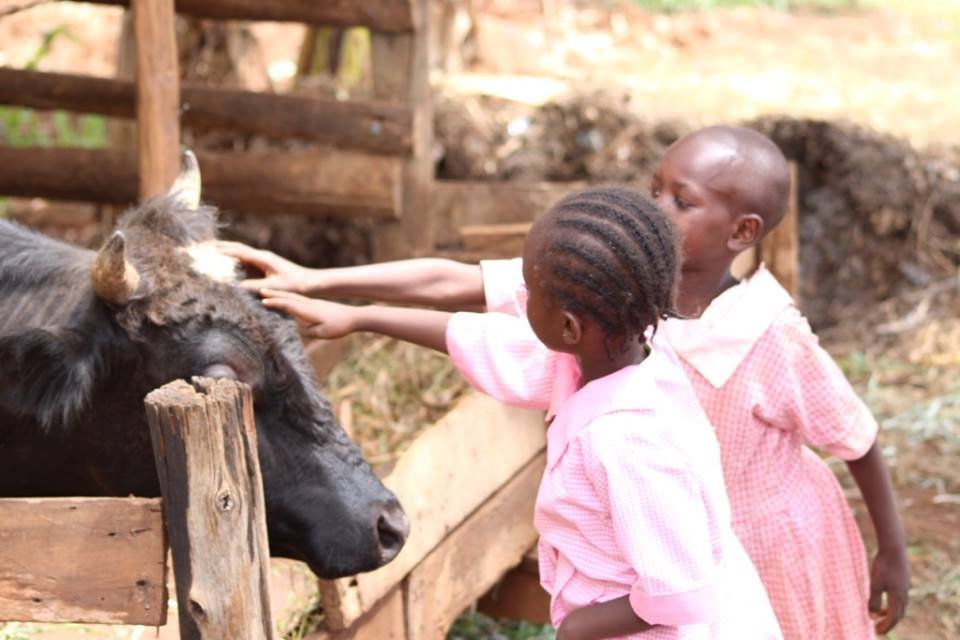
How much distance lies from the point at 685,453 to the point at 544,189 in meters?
4.17

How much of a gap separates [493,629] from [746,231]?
2431mm

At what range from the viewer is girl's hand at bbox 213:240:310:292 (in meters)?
3.47

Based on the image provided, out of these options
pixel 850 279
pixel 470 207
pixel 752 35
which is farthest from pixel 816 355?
pixel 752 35

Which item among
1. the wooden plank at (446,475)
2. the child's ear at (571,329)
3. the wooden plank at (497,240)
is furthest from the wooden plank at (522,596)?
the child's ear at (571,329)

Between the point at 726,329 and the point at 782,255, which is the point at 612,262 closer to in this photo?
the point at 726,329

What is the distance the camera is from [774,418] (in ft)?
11.6

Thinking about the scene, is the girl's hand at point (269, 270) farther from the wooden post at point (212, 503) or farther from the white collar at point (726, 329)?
the white collar at point (726, 329)

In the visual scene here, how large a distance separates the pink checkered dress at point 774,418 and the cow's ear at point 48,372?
101cm

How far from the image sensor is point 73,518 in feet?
9.09

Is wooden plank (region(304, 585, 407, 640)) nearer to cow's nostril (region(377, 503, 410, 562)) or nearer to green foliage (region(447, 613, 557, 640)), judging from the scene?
cow's nostril (region(377, 503, 410, 562))

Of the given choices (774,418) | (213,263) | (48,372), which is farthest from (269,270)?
(774,418)

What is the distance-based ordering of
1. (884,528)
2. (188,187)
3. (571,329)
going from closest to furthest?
(571,329) < (884,528) < (188,187)

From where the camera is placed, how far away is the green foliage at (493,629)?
5285 mm

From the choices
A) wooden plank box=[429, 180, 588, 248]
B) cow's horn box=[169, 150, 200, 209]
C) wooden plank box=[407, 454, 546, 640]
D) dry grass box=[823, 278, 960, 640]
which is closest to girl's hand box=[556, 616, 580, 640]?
wooden plank box=[407, 454, 546, 640]
